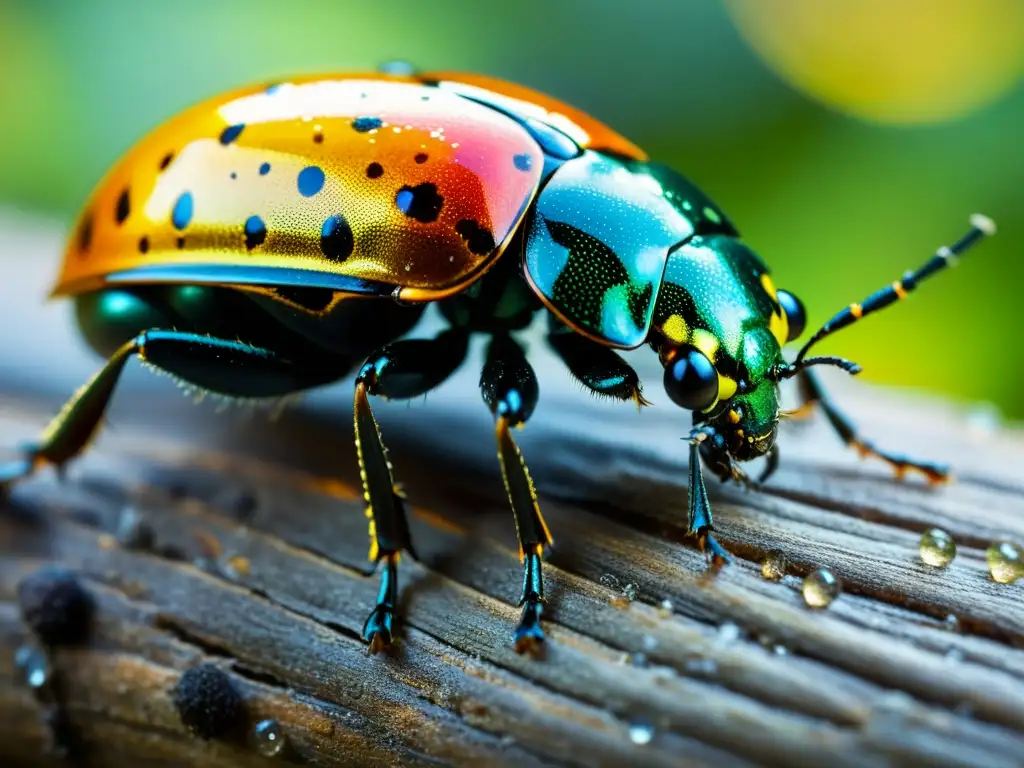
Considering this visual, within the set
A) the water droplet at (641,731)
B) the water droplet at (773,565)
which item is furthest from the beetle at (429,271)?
the water droplet at (641,731)

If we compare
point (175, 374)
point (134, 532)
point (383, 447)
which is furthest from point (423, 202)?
point (134, 532)

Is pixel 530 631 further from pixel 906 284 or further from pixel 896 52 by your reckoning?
pixel 896 52

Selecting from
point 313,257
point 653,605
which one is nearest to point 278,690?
point 653,605

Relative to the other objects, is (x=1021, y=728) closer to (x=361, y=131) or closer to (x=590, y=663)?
(x=590, y=663)

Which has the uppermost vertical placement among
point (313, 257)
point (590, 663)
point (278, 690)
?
point (313, 257)

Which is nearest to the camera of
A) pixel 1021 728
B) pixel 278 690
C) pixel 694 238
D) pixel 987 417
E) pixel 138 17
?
pixel 1021 728
